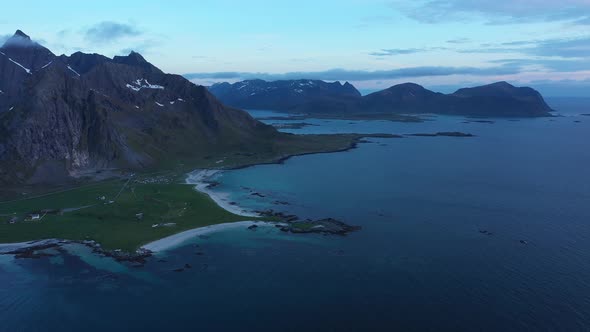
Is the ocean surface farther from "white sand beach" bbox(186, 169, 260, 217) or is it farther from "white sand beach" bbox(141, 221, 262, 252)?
"white sand beach" bbox(186, 169, 260, 217)

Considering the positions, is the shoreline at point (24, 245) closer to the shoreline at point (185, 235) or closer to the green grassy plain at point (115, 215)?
the green grassy plain at point (115, 215)

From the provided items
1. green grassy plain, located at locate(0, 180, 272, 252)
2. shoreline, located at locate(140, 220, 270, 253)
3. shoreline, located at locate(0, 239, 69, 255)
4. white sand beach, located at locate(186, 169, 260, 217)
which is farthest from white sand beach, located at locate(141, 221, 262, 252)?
shoreline, located at locate(0, 239, 69, 255)

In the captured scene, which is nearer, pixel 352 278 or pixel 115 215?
pixel 352 278

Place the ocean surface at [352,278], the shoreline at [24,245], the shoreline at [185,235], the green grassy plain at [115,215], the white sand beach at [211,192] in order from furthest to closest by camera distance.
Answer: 1. the white sand beach at [211,192]
2. the green grassy plain at [115,215]
3. the shoreline at [185,235]
4. the shoreline at [24,245]
5. the ocean surface at [352,278]

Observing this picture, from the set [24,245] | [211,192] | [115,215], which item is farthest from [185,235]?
[211,192]

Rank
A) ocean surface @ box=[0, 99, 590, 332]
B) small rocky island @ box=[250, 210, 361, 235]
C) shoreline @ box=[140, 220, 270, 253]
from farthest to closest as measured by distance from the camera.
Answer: small rocky island @ box=[250, 210, 361, 235] → shoreline @ box=[140, 220, 270, 253] → ocean surface @ box=[0, 99, 590, 332]

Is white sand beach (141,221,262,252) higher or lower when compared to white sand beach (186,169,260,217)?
lower

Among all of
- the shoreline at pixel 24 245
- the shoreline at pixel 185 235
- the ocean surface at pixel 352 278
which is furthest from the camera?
the shoreline at pixel 185 235

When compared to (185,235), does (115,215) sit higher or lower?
higher

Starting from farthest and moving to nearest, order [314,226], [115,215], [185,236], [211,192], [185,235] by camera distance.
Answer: [211,192] < [115,215] < [314,226] < [185,235] < [185,236]

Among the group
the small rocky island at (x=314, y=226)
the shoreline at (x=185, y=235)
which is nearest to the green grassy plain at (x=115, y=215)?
the shoreline at (x=185, y=235)

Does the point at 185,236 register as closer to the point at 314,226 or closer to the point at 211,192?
the point at 314,226
